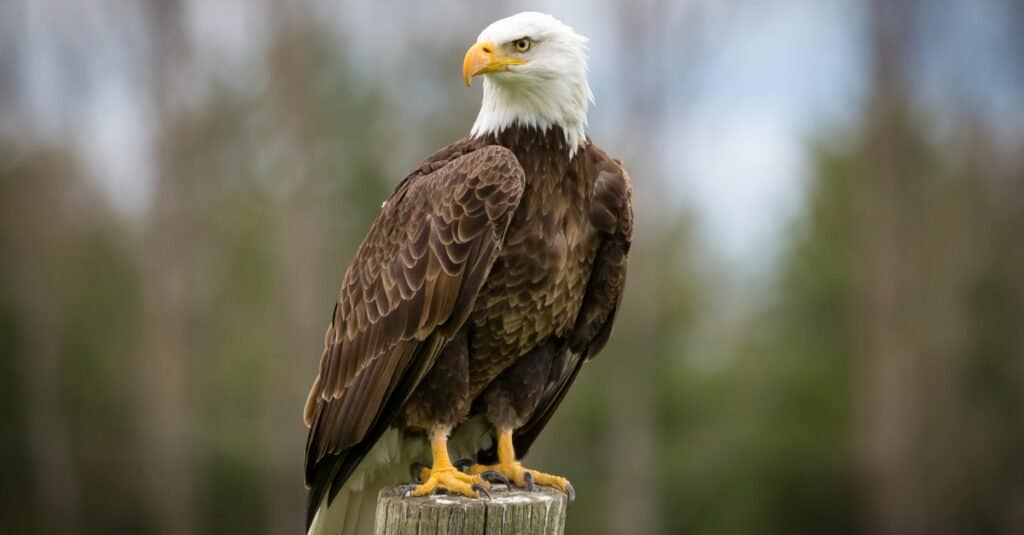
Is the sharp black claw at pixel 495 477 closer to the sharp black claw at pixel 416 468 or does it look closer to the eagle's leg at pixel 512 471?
the eagle's leg at pixel 512 471

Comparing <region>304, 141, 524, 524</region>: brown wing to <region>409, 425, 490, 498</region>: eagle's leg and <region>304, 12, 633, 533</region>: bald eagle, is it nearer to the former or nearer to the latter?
<region>304, 12, 633, 533</region>: bald eagle

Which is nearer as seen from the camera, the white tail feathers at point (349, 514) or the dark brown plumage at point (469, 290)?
the dark brown plumage at point (469, 290)

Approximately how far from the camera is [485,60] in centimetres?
430

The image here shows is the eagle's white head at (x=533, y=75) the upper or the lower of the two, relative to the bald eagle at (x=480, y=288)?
upper

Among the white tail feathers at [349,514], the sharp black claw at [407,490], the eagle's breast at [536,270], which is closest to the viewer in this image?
the sharp black claw at [407,490]

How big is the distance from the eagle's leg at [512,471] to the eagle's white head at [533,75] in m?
1.19

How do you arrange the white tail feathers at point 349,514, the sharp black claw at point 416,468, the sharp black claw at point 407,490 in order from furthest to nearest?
the sharp black claw at point 416,468
the white tail feathers at point 349,514
the sharp black claw at point 407,490

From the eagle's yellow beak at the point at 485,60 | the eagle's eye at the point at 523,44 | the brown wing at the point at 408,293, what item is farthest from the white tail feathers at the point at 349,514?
the eagle's eye at the point at 523,44

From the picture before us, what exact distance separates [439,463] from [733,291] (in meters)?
14.7

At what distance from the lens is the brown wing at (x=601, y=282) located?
4453mm

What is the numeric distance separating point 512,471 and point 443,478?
448 mm

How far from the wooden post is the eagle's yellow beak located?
1.58 metres

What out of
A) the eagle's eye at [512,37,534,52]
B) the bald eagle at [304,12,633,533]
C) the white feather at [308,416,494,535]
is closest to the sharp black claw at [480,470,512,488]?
the bald eagle at [304,12,633,533]

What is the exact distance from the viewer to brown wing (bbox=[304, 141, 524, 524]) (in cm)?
416
